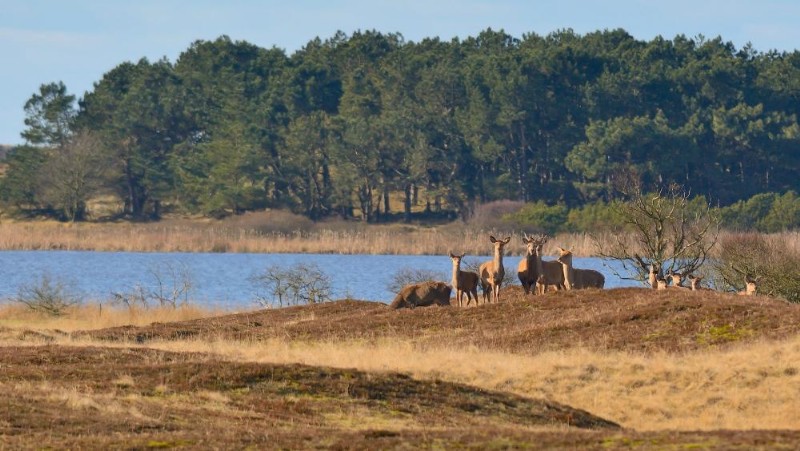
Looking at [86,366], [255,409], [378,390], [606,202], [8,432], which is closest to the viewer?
[8,432]

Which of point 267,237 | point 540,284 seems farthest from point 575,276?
point 267,237

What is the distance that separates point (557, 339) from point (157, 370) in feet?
28.4

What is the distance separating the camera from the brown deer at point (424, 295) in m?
35.5

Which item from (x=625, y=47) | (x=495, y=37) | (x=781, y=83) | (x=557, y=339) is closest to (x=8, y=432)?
(x=557, y=339)

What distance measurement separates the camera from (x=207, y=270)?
8175 centimetres

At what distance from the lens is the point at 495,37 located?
4973 inches

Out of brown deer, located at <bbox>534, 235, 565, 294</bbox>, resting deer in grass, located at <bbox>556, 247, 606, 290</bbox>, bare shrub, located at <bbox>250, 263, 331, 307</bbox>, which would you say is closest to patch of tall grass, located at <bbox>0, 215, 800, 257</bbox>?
bare shrub, located at <bbox>250, 263, 331, 307</bbox>

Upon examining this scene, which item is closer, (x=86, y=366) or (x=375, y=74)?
(x=86, y=366)

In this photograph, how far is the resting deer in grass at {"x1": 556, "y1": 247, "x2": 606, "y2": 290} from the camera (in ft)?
116

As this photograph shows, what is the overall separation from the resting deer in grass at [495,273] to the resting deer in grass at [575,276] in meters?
1.47

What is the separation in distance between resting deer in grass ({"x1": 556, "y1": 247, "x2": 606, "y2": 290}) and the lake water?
13034 millimetres

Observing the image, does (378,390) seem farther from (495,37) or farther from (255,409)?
(495,37)

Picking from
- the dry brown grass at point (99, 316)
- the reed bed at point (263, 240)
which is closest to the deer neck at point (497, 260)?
the dry brown grass at point (99, 316)

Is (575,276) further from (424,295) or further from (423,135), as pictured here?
(423,135)
